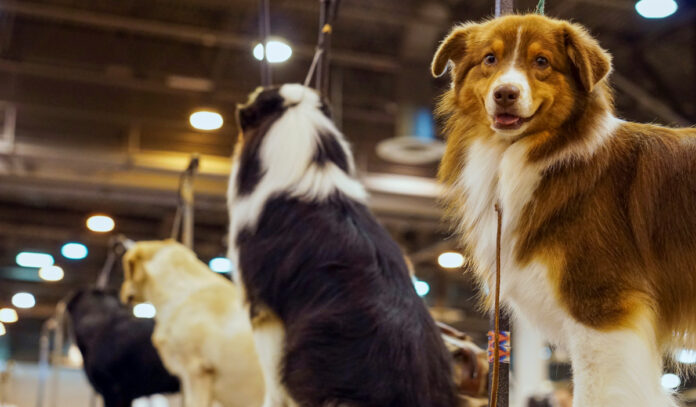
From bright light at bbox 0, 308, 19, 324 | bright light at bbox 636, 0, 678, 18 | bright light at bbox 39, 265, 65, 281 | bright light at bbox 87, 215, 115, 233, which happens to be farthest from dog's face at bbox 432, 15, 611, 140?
bright light at bbox 0, 308, 19, 324

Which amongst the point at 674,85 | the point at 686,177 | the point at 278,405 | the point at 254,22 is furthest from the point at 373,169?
the point at 686,177

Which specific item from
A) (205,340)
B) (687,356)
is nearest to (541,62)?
(687,356)

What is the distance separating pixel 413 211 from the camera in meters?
7.82

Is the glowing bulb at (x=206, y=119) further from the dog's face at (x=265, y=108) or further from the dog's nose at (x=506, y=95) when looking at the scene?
the dog's nose at (x=506, y=95)

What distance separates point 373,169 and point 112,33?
2.53m

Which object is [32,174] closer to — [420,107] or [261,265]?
[420,107]

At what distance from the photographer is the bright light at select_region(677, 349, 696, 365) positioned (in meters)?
1.66

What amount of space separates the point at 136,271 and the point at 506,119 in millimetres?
2143

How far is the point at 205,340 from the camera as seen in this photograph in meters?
2.96

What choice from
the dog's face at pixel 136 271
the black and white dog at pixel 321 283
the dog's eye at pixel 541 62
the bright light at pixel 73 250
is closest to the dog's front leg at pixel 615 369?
the dog's eye at pixel 541 62

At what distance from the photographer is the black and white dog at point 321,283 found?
7.06 feet

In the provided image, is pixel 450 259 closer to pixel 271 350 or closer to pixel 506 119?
pixel 271 350

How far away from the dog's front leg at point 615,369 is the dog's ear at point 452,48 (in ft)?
1.98

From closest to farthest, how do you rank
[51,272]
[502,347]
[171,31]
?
[502,347], [171,31], [51,272]
